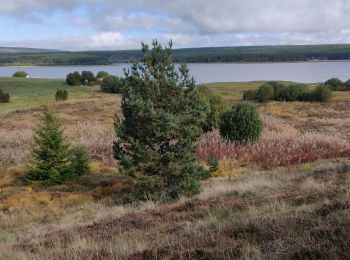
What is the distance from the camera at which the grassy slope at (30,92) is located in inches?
2143

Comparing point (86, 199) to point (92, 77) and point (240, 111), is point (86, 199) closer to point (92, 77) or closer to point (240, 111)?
point (240, 111)

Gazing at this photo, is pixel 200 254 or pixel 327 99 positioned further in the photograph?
pixel 327 99

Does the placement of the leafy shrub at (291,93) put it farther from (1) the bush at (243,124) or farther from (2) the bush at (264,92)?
(1) the bush at (243,124)

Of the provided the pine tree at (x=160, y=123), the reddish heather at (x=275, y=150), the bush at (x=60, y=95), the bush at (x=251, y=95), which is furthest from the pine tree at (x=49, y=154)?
the bush at (x=251, y=95)

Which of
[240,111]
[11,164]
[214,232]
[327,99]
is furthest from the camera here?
[327,99]

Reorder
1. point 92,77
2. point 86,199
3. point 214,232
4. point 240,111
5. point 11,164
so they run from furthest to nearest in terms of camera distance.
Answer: point 92,77, point 240,111, point 11,164, point 86,199, point 214,232

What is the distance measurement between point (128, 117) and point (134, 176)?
175cm

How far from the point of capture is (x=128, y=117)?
13.4 metres

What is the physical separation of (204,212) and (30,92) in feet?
216

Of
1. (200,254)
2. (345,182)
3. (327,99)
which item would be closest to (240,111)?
(345,182)

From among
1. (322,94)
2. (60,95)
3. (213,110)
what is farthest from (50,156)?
(322,94)

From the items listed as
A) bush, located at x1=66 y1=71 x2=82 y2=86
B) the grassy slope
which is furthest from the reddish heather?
bush, located at x1=66 y1=71 x2=82 y2=86

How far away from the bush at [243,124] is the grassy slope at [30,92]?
30.9m

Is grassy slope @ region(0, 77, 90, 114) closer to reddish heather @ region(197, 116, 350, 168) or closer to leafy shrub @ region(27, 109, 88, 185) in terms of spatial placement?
leafy shrub @ region(27, 109, 88, 185)
